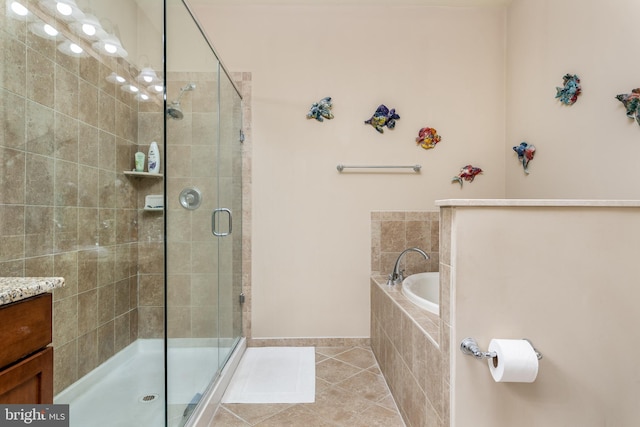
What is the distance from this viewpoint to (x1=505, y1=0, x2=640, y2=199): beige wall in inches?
61.7

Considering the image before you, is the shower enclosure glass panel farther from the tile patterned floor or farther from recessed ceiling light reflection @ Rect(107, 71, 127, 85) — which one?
recessed ceiling light reflection @ Rect(107, 71, 127, 85)

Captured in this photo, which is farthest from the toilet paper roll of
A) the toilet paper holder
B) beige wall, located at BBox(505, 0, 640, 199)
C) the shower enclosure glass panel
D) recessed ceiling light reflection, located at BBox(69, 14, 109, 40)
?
recessed ceiling light reflection, located at BBox(69, 14, 109, 40)

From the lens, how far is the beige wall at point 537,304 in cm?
104

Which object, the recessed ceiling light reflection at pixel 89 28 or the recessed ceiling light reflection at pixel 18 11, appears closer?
the recessed ceiling light reflection at pixel 18 11

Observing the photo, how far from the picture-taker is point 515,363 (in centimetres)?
95

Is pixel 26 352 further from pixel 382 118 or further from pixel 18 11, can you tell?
pixel 382 118

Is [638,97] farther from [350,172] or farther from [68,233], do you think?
[68,233]

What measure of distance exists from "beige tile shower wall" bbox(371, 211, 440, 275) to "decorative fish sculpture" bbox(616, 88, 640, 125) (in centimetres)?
124

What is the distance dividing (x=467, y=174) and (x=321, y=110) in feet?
4.13

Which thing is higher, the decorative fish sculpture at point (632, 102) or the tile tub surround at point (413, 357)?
the decorative fish sculpture at point (632, 102)

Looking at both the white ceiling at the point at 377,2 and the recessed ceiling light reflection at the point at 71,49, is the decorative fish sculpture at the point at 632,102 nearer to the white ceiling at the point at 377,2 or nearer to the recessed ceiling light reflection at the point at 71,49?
the white ceiling at the point at 377,2

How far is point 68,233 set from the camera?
1681 millimetres

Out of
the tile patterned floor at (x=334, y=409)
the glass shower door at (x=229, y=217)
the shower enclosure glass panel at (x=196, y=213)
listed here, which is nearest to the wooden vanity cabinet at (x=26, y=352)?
the shower enclosure glass panel at (x=196, y=213)

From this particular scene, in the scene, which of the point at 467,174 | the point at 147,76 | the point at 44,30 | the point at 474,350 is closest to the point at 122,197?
the point at 147,76
